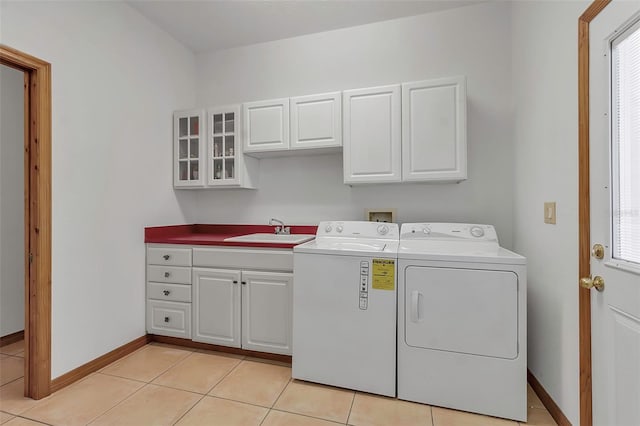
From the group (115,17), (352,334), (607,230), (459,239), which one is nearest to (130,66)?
(115,17)

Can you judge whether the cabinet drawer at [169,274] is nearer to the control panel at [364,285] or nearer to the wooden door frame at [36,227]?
the wooden door frame at [36,227]

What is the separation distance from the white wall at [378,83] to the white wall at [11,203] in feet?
4.77

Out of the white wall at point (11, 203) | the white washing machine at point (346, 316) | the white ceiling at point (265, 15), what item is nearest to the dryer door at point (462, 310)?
the white washing machine at point (346, 316)

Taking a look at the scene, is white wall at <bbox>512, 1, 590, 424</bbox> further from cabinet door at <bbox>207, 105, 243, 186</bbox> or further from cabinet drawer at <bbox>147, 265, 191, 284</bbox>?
cabinet drawer at <bbox>147, 265, 191, 284</bbox>

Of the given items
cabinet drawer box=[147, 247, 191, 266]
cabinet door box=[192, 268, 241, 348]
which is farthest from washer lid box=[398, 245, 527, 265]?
cabinet drawer box=[147, 247, 191, 266]

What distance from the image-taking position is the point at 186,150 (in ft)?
9.17

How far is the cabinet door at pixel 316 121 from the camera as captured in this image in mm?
2326

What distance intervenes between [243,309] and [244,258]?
39 cm

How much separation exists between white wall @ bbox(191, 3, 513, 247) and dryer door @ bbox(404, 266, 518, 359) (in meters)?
0.85

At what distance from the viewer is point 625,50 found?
3.61 ft

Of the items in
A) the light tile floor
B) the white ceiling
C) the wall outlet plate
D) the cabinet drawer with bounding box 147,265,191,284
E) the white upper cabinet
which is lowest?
the light tile floor

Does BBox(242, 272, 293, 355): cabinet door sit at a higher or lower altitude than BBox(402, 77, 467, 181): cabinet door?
lower

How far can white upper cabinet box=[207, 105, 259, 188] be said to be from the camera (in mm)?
2611

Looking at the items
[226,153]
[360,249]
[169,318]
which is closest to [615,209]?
[360,249]
